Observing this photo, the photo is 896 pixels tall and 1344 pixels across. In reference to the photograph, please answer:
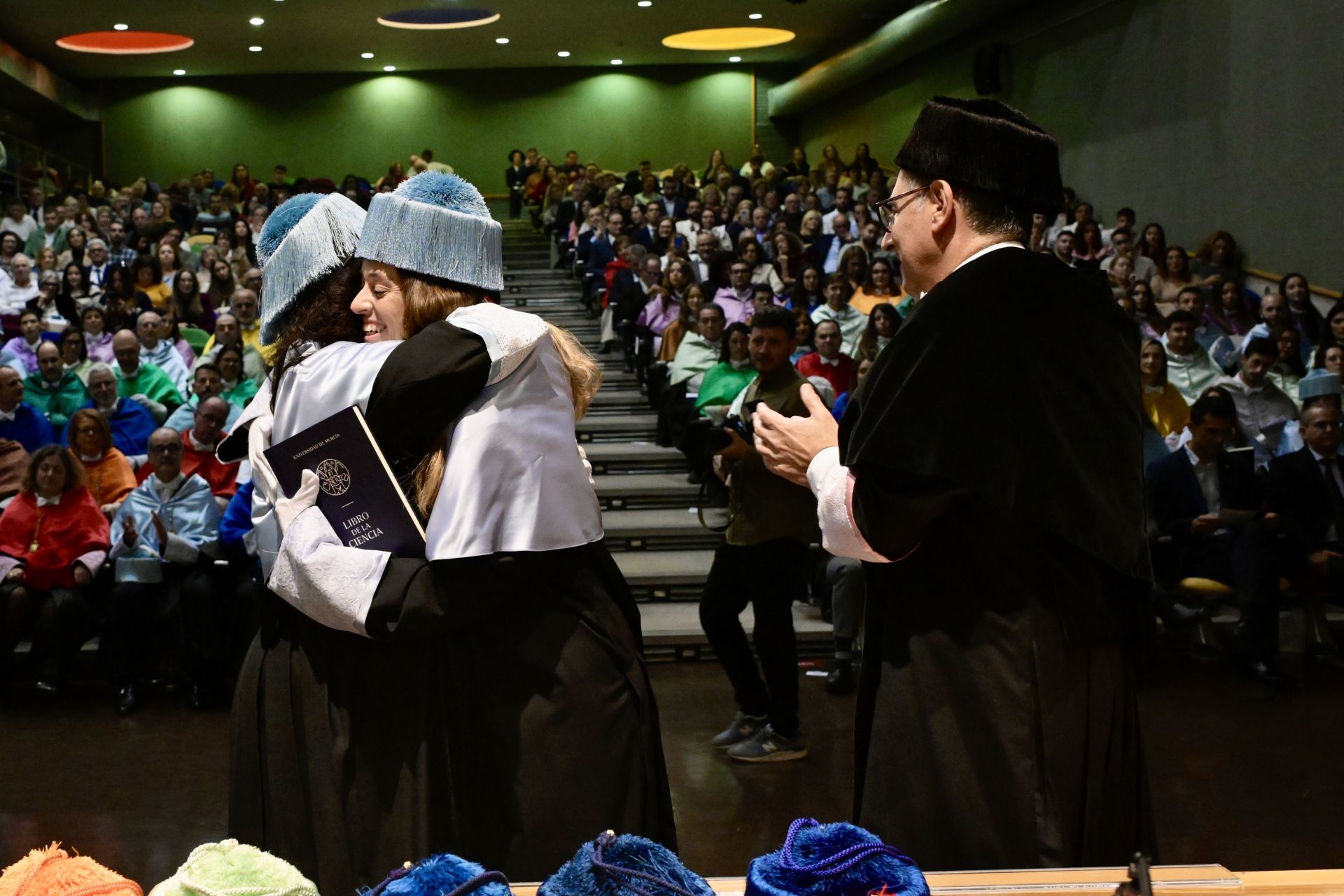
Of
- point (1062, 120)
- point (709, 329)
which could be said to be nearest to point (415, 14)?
point (1062, 120)

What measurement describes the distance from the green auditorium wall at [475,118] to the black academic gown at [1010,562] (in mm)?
23807

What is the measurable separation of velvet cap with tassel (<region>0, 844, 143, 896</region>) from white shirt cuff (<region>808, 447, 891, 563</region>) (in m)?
1.01

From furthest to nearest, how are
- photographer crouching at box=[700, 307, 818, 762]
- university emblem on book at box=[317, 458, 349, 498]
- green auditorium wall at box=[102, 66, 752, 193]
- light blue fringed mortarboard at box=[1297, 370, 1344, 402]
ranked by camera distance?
green auditorium wall at box=[102, 66, 752, 193] → light blue fringed mortarboard at box=[1297, 370, 1344, 402] → photographer crouching at box=[700, 307, 818, 762] → university emblem on book at box=[317, 458, 349, 498]

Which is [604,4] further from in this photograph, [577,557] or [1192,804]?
[577,557]

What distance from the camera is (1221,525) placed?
6332mm

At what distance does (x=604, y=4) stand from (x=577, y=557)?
18265 mm

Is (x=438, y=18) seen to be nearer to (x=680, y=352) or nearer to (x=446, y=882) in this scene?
(x=680, y=352)

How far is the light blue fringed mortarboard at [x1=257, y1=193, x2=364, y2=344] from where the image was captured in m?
2.09

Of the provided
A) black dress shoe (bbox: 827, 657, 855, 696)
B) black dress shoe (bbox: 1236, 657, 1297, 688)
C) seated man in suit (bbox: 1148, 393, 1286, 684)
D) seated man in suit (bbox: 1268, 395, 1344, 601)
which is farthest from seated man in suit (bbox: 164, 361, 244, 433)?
seated man in suit (bbox: 1268, 395, 1344, 601)

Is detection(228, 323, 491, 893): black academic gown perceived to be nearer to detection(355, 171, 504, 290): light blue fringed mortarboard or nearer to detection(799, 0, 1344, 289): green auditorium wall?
detection(355, 171, 504, 290): light blue fringed mortarboard

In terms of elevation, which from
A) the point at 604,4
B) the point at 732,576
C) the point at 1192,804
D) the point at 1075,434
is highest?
the point at 604,4

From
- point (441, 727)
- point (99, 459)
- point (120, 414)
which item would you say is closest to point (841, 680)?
point (99, 459)

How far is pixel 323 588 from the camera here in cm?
185

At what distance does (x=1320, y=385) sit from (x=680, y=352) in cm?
381
